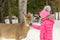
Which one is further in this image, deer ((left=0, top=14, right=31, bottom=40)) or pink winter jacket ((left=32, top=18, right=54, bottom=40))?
deer ((left=0, top=14, right=31, bottom=40))

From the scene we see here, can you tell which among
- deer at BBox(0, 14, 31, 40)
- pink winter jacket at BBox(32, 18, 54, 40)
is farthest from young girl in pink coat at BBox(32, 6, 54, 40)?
deer at BBox(0, 14, 31, 40)

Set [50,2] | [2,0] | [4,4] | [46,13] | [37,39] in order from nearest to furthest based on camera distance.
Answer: [46,13] < [37,39] < [2,0] < [4,4] < [50,2]

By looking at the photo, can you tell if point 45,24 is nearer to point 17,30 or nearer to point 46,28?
point 46,28

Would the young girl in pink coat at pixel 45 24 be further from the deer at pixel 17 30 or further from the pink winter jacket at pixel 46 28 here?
the deer at pixel 17 30

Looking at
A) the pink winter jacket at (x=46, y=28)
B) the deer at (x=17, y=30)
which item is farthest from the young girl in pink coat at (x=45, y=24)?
the deer at (x=17, y=30)

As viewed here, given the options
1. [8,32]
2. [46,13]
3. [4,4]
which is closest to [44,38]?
[46,13]

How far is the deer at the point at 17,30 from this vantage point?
6.45 meters

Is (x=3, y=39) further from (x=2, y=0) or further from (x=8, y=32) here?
(x=2, y=0)

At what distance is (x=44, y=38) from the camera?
228 inches

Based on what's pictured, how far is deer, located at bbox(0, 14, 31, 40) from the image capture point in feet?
21.1

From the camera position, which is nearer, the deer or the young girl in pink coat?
the young girl in pink coat

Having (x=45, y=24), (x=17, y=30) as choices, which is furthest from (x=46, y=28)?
(x=17, y=30)

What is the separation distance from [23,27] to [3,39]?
965 millimetres

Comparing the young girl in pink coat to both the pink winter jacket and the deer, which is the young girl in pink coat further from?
the deer
